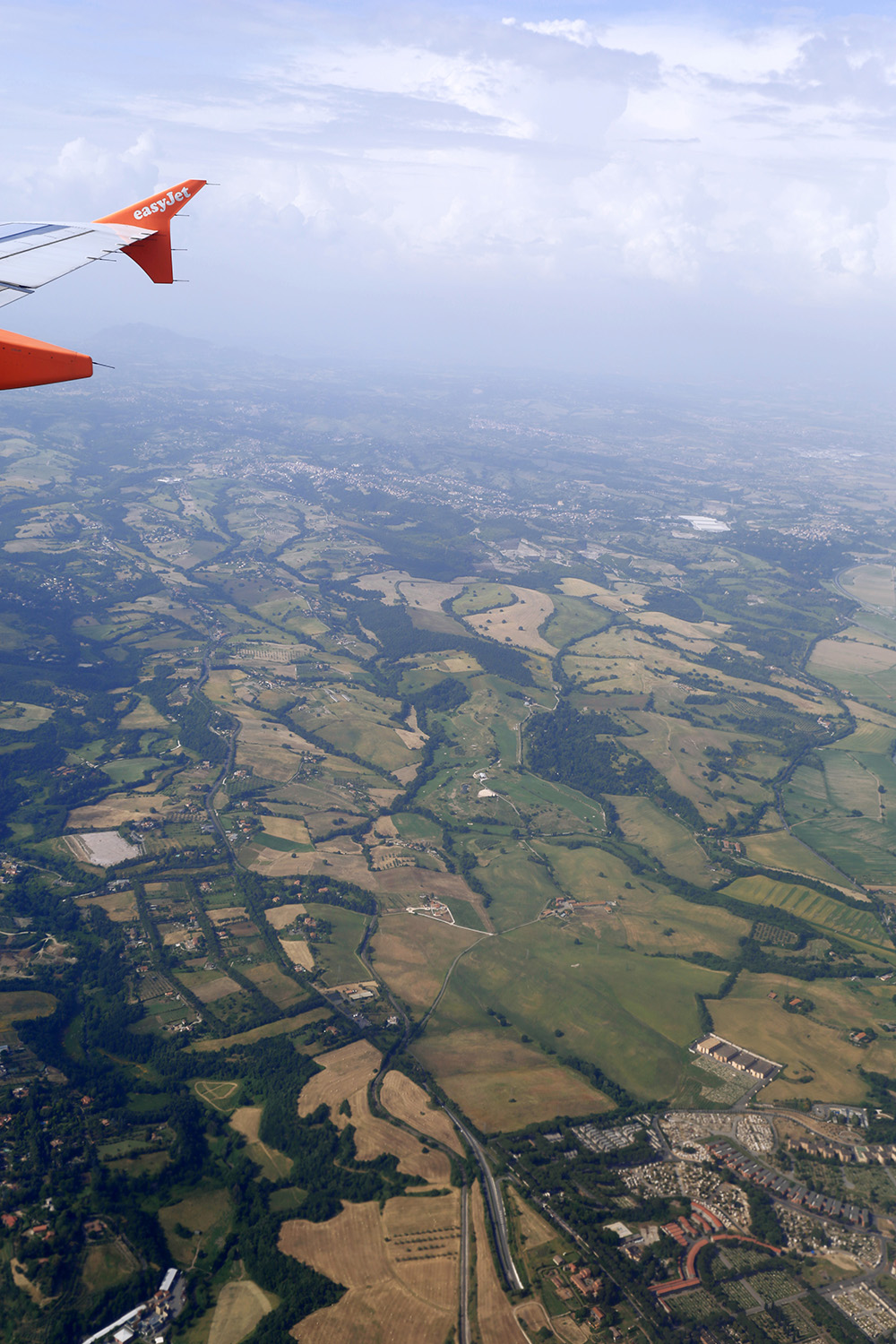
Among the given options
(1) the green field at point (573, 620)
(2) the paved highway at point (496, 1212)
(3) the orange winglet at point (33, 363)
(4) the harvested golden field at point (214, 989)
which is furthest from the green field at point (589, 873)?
(3) the orange winglet at point (33, 363)

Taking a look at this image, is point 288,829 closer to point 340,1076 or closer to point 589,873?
point 589,873

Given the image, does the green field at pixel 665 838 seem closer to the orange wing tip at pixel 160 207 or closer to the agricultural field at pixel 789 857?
the agricultural field at pixel 789 857

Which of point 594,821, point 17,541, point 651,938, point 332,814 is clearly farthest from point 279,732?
point 17,541

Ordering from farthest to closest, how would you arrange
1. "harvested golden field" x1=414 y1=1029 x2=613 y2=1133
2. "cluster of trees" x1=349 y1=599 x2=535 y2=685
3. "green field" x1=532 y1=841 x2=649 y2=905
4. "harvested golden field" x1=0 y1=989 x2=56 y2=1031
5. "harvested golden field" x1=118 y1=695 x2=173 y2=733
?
"cluster of trees" x1=349 y1=599 x2=535 y2=685 → "harvested golden field" x1=118 y1=695 x2=173 y2=733 → "green field" x1=532 y1=841 x2=649 y2=905 → "harvested golden field" x1=0 y1=989 x2=56 y2=1031 → "harvested golden field" x1=414 y1=1029 x2=613 y2=1133

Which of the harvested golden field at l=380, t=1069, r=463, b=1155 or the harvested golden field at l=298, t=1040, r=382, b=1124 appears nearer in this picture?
the harvested golden field at l=380, t=1069, r=463, b=1155

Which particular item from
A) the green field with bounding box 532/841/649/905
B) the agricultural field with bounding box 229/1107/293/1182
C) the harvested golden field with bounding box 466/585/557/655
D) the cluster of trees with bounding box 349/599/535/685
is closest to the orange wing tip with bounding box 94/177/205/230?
the agricultural field with bounding box 229/1107/293/1182

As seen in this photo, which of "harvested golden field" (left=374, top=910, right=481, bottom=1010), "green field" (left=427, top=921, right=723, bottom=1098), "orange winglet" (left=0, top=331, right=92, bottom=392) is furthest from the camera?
"harvested golden field" (left=374, top=910, right=481, bottom=1010)

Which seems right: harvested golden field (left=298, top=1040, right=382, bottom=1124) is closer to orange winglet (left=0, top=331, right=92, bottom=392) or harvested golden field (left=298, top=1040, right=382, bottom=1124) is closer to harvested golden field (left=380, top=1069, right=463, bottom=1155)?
harvested golden field (left=380, top=1069, right=463, bottom=1155)

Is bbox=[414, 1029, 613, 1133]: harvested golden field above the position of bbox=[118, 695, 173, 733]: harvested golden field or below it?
below

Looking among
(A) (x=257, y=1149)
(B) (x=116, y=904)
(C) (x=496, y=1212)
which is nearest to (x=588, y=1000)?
(C) (x=496, y=1212)
